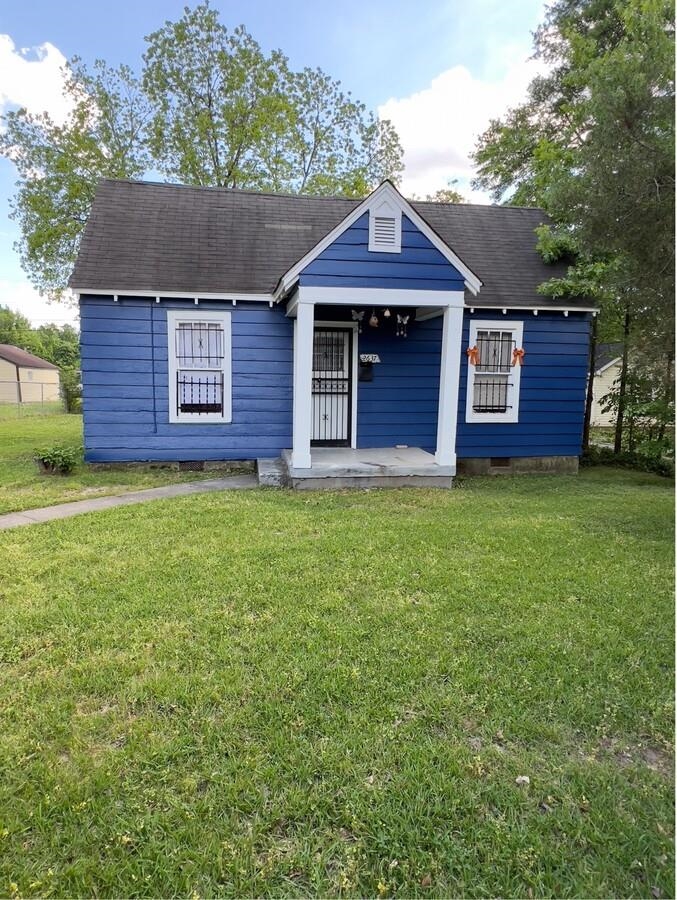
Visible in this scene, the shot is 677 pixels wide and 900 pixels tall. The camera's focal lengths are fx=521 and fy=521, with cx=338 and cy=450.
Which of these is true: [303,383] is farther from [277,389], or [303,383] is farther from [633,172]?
[633,172]

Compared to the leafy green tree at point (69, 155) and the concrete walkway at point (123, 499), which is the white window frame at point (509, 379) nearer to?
the concrete walkway at point (123, 499)

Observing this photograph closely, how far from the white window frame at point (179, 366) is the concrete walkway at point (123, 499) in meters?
1.10

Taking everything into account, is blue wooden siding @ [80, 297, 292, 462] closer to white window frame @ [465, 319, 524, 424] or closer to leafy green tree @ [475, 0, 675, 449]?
white window frame @ [465, 319, 524, 424]

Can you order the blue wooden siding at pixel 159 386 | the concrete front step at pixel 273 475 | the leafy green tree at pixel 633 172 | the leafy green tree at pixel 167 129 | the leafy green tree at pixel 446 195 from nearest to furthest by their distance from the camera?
the leafy green tree at pixel 633 172
the concrete front step at pixel 273 475
the blue wooden siding at pixel 159 386
the leafy green tree at pixel 167 129
the leafy green tree at pixel 446 195

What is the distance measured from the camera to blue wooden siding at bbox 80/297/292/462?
7.99 metres

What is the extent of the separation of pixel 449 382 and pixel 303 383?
6.98 feet

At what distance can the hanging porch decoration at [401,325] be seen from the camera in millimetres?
8570

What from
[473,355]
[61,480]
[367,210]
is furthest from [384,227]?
[61,480]

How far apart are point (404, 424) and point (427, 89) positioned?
29.0 feet

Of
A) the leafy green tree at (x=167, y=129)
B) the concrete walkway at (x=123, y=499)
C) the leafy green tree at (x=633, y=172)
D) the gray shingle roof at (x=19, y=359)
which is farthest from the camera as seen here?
the gray shingle roof at (x=19, y=359)

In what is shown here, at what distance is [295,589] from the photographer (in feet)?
12.3

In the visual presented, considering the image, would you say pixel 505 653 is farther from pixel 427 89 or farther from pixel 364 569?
pixel 427 89

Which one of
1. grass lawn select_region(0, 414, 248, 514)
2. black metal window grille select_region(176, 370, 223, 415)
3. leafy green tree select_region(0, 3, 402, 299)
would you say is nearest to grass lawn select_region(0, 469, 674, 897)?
grass lawn select_region(0, 414, 248, 514)

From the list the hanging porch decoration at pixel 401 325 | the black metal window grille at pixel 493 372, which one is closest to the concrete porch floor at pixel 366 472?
the black metal window grille at pixel 493 372
